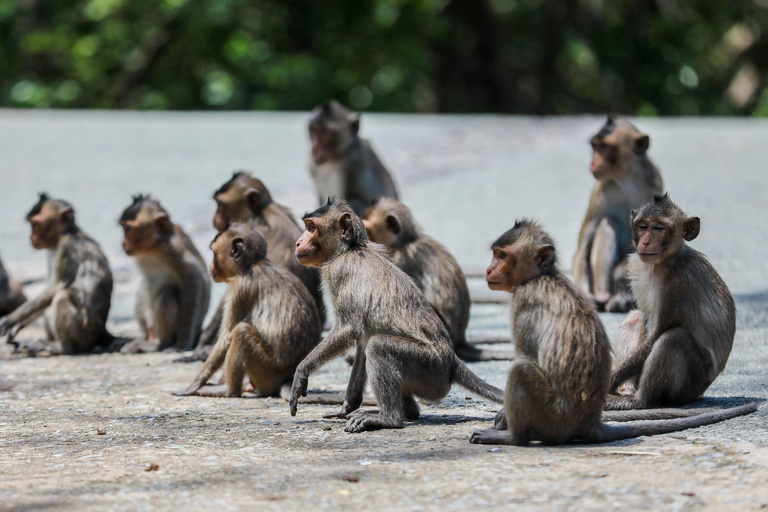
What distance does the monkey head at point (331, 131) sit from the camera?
374 inches

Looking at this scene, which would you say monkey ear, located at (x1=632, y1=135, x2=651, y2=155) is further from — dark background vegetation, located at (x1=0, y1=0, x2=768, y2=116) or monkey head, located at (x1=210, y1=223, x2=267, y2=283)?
dark background vegetation, located at (x1=0, y1=0, x2=768, y2=116)

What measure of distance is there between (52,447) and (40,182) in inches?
414

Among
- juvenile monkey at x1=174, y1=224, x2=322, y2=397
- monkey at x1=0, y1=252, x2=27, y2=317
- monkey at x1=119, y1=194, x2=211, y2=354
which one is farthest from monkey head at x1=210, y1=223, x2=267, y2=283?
monkey at x1=0, y1=252, x2=27, y2=317

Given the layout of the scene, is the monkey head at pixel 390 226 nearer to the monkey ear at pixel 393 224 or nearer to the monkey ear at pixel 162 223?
the monkey ear at pixel 393 224

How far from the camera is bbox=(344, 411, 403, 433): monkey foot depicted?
5.25m

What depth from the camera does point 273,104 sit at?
22.9 metres

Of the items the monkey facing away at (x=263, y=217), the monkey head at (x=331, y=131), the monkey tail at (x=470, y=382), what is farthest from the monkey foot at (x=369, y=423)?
the monkey head at (x=331, y=131)

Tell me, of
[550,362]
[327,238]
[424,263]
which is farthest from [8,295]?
[550,362]

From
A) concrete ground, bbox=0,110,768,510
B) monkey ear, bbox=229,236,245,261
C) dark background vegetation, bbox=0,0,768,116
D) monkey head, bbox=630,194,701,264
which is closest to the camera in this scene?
concrete ground, bbox=0,110,768,510

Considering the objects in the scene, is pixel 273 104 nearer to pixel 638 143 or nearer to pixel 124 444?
pixel 638 143

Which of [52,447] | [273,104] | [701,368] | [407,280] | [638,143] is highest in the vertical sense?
[273,104]

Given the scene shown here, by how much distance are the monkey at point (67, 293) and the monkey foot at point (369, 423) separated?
347cm

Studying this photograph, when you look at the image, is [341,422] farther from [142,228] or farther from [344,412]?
[142,228]

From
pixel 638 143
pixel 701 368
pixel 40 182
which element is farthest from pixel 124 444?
pixel 40 182
